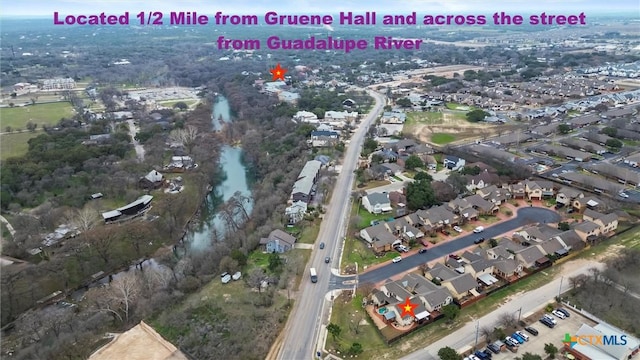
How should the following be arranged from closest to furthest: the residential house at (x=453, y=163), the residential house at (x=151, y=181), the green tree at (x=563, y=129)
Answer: the residential house at (x=151, y=181), the residential house at (x=453, y=163), the green tree at (x=563, y=129)

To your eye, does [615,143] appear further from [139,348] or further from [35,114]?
[35,114]

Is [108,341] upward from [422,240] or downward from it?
downward

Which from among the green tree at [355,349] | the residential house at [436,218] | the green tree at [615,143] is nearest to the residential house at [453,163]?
the residential house at [436,218]

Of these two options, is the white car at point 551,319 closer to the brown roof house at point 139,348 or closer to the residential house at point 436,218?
the residential house at point 436,218

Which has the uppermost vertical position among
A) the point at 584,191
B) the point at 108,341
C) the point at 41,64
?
the point at 41,64

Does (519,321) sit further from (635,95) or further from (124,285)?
(635,95)

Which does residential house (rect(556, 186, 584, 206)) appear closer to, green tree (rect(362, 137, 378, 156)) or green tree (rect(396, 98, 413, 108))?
green tree (rect(362, 137, 378, 156))

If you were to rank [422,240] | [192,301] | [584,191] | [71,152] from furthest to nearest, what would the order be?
[71,152]
[584,191]
[422,240]
[192,301]

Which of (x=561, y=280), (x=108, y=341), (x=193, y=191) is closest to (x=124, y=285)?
(x=108, y=341)
